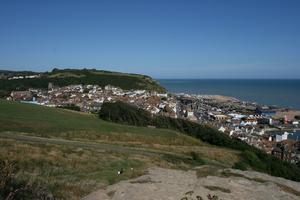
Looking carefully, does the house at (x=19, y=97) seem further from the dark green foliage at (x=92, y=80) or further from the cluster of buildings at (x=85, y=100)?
the dark green foliage at (x=92, y=80)

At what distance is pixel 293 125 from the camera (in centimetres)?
10038

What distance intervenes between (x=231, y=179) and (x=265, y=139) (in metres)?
66.5

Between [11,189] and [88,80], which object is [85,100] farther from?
[11,189]

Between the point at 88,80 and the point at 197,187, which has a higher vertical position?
the point at 197,187

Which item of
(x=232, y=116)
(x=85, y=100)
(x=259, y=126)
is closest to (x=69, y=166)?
(x=85, y=100)

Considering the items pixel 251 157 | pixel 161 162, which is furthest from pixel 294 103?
pixel 161 162

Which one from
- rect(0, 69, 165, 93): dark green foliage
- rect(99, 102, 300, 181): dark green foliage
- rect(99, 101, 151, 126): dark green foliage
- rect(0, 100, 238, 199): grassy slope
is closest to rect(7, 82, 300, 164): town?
rect(99, 102, 300, 181): dark green foliage

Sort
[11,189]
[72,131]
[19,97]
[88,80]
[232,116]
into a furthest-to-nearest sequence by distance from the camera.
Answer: [88,80] < [232,116] < [19,97] < [72,131] < [11,189]

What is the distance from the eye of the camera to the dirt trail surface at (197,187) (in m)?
10.4

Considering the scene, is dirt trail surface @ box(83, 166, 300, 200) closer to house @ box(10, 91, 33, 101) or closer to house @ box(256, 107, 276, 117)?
house @ box(10, 91, 33, 101)

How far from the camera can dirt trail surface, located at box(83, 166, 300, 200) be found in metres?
10.4

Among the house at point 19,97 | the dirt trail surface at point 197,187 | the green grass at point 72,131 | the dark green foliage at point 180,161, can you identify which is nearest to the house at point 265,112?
the house at point 19,97

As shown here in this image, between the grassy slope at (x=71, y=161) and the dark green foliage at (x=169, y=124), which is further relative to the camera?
the dark green foliage at (x=169, y=124)

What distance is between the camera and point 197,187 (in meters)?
11.4
